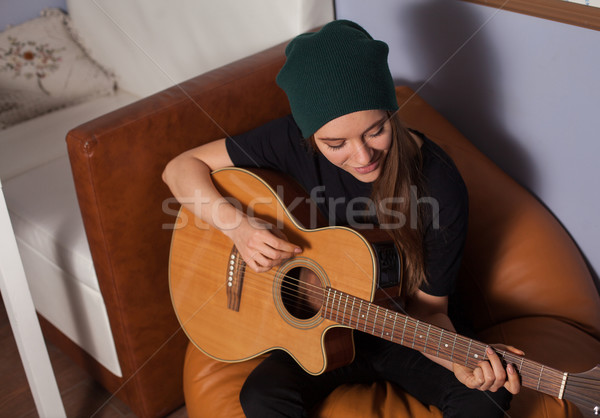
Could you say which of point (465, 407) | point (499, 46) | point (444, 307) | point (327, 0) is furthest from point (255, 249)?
point (327, 0)

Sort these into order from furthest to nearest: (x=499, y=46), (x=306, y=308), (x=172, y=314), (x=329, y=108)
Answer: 1. (x=172, y=314)
2. (x=499, y=46)
3. (x=306, y=308)
4. (x=329, y=108)

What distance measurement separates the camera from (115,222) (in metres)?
1.42

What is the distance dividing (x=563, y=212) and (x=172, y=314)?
1080mm

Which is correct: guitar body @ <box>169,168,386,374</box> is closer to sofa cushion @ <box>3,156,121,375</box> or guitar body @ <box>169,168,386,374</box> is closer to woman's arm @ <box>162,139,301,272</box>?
woman's arm @ <box>162,139,301,272</box>

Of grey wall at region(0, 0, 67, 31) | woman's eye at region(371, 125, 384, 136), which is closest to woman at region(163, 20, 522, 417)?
woman's eye at region(371, 125, 384, 136)

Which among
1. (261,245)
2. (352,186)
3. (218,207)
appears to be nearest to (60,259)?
(218,207)

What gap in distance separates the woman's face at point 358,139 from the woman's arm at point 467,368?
32 centimetres

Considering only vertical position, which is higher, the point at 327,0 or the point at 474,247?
the point at 327,0

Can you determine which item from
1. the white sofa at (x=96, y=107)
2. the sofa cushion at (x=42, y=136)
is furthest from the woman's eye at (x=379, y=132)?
the sofa cushion at (x=42, y=136)

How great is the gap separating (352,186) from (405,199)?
15 centimetres

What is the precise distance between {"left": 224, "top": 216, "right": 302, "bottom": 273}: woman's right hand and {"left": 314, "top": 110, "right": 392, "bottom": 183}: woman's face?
215 millimetres

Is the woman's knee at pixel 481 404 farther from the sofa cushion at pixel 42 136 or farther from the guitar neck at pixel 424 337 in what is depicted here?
the sofa cushion at pixel 42 136

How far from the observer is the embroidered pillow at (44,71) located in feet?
6.94

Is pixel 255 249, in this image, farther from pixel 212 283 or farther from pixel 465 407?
pixel 465 407
